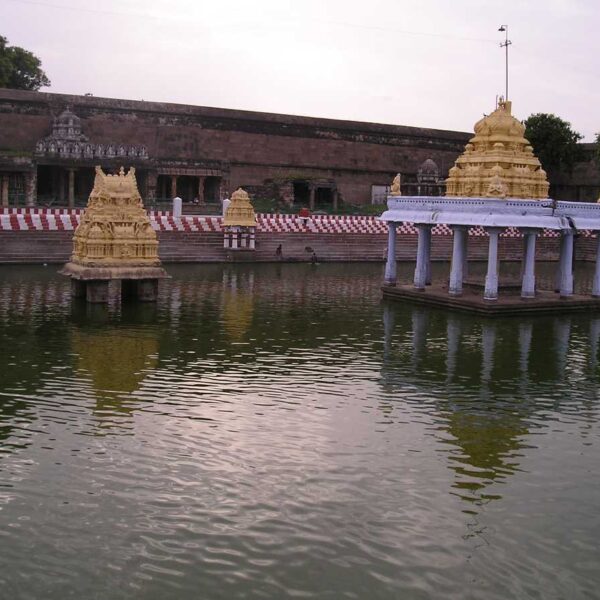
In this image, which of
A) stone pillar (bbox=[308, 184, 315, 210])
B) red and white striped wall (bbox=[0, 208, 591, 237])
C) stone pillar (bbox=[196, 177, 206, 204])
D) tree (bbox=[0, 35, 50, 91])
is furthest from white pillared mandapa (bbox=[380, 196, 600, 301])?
tree (bbox=[0, 35, 50, 91])

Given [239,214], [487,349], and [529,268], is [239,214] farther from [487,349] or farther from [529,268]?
[487,349]

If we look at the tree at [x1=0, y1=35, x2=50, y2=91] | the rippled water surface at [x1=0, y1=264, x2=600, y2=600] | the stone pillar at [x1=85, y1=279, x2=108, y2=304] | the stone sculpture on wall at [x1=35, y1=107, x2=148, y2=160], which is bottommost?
the rippled water surface at [x1=0, y1=264, x2=600, y2=600]

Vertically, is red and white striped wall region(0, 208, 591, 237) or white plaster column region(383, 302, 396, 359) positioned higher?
red and white striped wall region(0, 208, 591, 237)

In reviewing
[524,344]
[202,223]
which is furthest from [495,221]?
[202,223]

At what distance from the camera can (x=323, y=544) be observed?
7312 mm

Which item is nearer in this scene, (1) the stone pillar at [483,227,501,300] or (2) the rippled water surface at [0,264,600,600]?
(2) the rippled water surface at [0,264,600,600]

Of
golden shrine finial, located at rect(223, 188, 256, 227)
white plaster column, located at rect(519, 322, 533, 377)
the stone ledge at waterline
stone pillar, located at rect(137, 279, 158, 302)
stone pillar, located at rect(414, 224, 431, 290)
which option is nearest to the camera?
white plaster column, located at rect(519, 322, 533, 377)

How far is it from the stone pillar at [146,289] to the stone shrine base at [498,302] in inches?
253

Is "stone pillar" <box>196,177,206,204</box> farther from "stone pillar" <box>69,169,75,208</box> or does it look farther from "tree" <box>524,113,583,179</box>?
"tree" <box>524,113,583,179</box>

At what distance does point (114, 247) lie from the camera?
20.0 meters

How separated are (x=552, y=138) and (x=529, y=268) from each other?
29.9 m

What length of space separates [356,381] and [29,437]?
5104 millimetres

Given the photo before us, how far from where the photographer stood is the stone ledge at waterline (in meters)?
29.2

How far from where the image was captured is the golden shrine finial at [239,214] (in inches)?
1289
